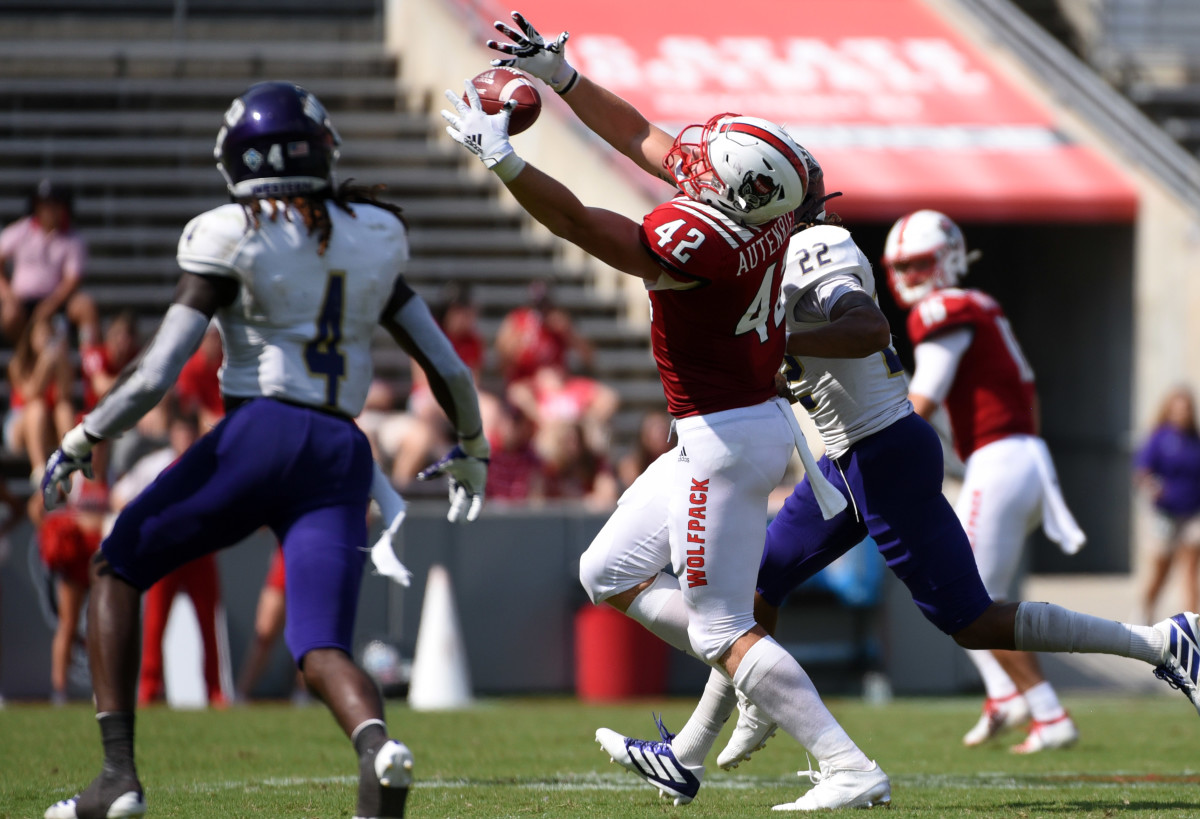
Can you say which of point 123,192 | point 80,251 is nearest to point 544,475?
point 80,251

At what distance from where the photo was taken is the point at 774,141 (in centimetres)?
448

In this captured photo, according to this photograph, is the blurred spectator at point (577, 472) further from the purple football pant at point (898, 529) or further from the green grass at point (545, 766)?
the purple football pant at point (898, 529)

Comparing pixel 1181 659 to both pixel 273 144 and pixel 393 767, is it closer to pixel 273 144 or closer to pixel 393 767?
pixel 393 767

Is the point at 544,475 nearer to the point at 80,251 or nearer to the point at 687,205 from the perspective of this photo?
the point at 80,251

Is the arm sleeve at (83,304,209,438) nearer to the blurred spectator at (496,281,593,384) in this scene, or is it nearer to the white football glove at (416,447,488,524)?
the white football glove at (416,447,488,524)

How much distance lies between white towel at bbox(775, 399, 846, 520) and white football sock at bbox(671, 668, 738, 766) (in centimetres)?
64

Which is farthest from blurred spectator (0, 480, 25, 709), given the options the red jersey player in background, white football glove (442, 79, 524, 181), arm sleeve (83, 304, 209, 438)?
white football glove (442, 79, 524, 181)

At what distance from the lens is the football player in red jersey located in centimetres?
437

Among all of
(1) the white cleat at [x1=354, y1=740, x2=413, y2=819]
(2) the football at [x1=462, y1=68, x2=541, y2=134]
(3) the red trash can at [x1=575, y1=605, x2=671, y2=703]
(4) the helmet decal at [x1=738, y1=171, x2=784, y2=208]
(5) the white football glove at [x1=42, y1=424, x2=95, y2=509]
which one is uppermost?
(2) the football at [x1=462, y1=68, x2=541, y2=134]

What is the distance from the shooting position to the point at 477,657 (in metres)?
10.3

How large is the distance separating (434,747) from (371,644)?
3.07 metres

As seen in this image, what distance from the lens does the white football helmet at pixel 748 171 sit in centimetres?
444

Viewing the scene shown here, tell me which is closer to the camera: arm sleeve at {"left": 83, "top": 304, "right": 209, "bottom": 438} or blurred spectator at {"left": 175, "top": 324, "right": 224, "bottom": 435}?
arm sleeve at {"left": 83, "top": 304, "right": 209, "bottom": 438}

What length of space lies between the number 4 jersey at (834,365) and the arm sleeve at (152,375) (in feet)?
5.87
